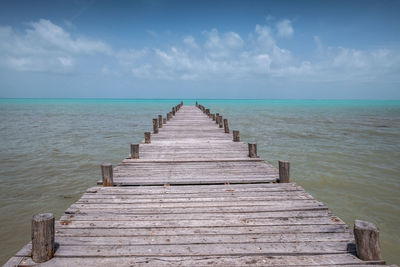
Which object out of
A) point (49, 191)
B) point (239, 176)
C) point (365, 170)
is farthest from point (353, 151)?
point (49, 191)

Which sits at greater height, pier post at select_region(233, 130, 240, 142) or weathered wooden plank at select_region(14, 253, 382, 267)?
pier post at select_region(233, 130, 240, 142)

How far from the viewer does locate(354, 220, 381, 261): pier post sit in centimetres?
293

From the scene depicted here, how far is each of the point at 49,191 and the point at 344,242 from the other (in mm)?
8888

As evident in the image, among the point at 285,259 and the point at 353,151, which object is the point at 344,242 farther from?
the point at 353,151

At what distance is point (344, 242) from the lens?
→ 336 cm

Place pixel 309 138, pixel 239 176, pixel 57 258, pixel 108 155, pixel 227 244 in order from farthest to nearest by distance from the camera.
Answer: pixel 309 138 → pixel 108 155 → pixel 239 176 → pixel 227 244 → pixel 57 258

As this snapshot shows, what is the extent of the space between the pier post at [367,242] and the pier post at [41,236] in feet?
13.1

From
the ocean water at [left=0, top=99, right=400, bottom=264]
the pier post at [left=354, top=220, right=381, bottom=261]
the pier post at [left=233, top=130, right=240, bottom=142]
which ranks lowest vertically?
the ocean water at [left=0, top=99, right=400, bottom=264]

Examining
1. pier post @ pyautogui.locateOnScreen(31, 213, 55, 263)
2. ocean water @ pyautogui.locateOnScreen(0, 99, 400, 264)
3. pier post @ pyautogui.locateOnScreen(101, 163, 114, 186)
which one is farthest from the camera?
ocean water @ pyautogui.locateOnScreen(0, 99, 400, 264)

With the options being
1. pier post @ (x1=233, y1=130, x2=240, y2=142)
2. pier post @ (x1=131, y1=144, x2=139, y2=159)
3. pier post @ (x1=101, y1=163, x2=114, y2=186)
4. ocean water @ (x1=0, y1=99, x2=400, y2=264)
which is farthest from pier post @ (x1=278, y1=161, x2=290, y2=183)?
pier post @ (x1=233, y1=130, x2=240, y2=142)

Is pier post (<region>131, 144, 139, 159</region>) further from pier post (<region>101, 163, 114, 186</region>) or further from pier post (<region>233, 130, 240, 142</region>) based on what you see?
pier post (<region>233, 130, 240, 142</region>)

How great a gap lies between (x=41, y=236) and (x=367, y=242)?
4200mm

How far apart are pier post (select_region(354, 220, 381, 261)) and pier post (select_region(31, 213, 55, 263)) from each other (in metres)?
3.99

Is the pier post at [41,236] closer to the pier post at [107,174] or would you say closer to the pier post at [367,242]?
the pier post at [107,174]
